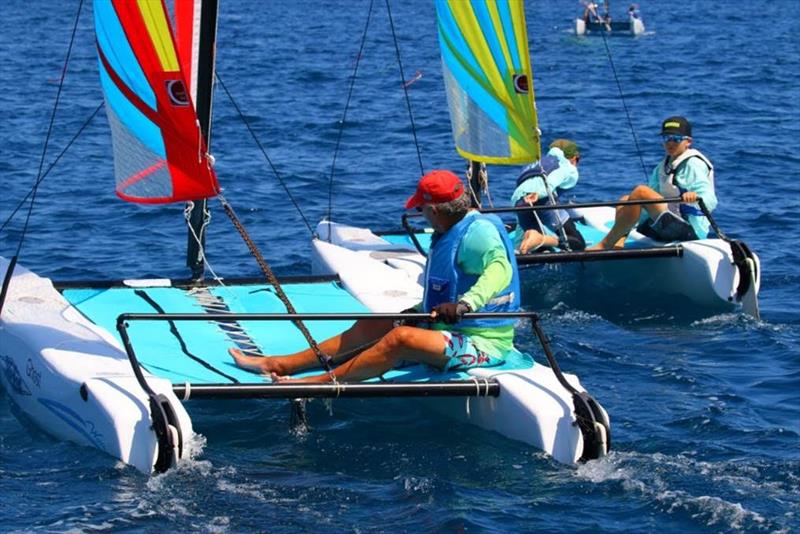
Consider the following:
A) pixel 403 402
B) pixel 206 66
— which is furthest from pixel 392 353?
pixel 206 66

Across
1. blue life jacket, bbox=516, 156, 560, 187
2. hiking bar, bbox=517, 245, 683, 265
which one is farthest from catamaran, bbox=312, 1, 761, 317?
blue life jacket, bbox=516, 156, 560, 187

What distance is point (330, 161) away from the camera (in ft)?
55.3

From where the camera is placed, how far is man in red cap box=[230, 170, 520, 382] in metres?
7.46

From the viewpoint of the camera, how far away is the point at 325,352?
8.01 metres

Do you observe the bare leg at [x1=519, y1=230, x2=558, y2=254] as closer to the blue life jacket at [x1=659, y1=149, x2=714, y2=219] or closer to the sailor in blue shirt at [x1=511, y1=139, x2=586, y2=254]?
the sailor in blue shirt at [x1=511, y1=139, x2=586, y2=254]

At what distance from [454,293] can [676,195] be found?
3.71m

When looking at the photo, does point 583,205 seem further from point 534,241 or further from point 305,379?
point 305,379

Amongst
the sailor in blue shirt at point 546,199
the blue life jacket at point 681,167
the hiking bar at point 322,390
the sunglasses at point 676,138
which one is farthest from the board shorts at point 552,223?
the hiking bar at point 322,390

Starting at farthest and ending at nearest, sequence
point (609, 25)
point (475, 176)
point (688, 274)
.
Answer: point (609, 25) → point (475, 176) → point (688, 274)

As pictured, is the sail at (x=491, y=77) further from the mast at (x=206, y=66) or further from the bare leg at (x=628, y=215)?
the mast at (x=206, y=66)

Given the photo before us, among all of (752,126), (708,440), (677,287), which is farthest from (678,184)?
(752,126)

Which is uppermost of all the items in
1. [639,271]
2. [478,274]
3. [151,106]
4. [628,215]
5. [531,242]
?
[151,106]

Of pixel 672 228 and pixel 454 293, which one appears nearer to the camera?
Result: pixel 454 293

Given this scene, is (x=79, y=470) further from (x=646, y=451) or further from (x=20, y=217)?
(x=20, y=217)
